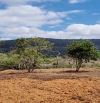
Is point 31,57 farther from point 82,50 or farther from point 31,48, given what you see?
point 82,50

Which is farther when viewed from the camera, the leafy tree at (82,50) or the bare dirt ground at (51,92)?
the leafy tree at (82,50)

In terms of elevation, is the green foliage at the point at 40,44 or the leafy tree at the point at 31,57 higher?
the green foliage at the point at 40,44

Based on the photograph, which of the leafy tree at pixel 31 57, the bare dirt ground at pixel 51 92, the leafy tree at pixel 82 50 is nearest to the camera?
the bare dirt ground at pixel 51 92

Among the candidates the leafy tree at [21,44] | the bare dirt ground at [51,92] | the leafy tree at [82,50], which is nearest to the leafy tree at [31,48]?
the leafy tree at [21,44]

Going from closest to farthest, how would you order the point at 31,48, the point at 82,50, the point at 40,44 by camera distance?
the point at 31,48 → the point at 40,44 → the point at 82,50

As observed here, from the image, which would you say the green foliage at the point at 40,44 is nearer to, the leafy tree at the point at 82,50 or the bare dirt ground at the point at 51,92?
the leafy tree at the point at 82,50

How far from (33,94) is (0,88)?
254cm

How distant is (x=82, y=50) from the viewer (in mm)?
51656

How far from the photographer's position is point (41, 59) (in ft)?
159

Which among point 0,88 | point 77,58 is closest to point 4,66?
point 77,58

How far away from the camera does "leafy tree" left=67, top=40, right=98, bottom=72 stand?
5156cm

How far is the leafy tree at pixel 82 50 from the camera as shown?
2030 inches

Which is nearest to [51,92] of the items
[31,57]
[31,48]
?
[31,57]

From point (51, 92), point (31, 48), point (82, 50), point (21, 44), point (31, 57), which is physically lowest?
point (51, 92)
